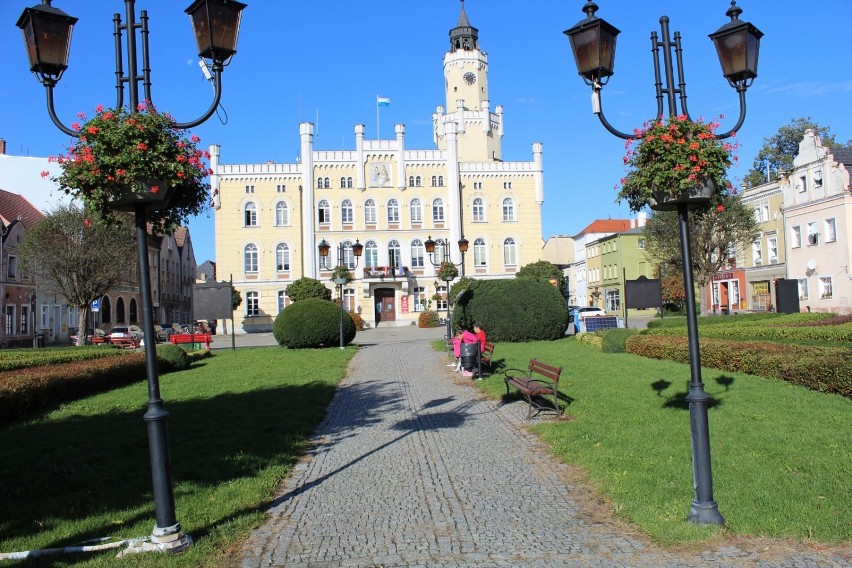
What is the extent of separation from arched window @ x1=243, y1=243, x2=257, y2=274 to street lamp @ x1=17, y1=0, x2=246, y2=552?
55.5 metres

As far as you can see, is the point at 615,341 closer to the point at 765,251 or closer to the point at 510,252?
the point at 765,251

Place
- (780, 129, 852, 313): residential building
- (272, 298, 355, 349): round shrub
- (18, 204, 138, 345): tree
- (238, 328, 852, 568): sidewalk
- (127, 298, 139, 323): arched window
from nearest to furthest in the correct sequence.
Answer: (238, 328, 852, 568): sidewalk < (272, 298, 355, 349): round shrub < (18, 204, 138, 345): tree < (780, 129, 852, 313): residential building < (127, 298, 139, 323): arched window

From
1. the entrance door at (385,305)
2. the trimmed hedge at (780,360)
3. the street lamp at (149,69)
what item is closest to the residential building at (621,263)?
the entrance door at (385,305)

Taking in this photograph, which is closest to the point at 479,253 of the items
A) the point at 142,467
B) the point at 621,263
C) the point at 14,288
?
the point at 621,263

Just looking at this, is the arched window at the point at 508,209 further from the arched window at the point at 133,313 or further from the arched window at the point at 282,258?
the arched window at the point at 133,313

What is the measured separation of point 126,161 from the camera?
18.3 feet

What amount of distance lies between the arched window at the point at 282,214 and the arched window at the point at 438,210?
12.8 meters

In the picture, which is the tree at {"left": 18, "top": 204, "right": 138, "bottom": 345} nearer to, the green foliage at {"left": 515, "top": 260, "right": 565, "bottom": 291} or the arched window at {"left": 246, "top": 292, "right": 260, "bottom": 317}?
the arched window at {"left": 246, "top": 292, "right": 260, "bottom": 317}

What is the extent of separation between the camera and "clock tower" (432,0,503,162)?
230 ft

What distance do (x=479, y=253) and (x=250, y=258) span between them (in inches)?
794

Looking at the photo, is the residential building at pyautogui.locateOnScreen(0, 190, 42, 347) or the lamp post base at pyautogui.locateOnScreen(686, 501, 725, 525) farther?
the residential building at pyautogui.locateOnScreen(0, 190, 42, 347)

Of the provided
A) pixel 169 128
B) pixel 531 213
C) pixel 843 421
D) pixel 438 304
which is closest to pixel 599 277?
pixel 531 213

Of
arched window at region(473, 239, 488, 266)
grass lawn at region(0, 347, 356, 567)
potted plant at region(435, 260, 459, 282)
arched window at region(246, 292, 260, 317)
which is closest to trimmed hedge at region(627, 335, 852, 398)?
grass lawn at region(0, 347, 356, 567)

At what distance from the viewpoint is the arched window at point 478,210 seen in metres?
62.7
